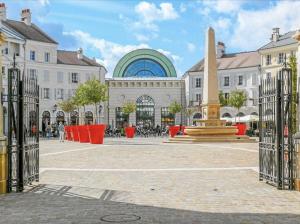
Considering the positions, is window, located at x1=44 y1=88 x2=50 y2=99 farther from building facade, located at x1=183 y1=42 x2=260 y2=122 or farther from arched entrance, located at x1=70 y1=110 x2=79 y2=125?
building facade, located at x1=183 y1=42 x2=260 y2=122

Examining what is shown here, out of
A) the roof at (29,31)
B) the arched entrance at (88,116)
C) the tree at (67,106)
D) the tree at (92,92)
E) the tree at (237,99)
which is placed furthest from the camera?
the arched entrance at (88,116)

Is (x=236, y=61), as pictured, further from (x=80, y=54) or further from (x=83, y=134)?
(x=83, y=134)

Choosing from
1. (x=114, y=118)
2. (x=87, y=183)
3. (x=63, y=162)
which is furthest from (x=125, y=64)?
(x=87, y=183)

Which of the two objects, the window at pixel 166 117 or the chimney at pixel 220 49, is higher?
the chimney at pixel 220 49

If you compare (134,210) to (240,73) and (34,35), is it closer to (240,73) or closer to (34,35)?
(34,35)

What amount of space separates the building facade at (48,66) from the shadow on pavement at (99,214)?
57.0m

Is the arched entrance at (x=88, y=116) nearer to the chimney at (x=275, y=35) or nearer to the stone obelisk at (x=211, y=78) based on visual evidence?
the chimney at (x=275, y=35)

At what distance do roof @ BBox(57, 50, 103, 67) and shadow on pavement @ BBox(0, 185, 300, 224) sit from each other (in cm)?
6428

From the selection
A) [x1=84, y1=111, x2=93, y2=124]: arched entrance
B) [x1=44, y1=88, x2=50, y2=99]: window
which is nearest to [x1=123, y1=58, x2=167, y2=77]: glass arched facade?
[x1=84, y1=111, x2=93, y2=124]: arched entrance

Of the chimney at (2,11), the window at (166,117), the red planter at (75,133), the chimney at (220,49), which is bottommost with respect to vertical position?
the red planter at (75,133)

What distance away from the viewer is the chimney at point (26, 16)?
71625 millimetres

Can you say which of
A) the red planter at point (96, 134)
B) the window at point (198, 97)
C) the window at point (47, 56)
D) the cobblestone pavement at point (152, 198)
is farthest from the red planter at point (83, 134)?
the window at point (198, 97)

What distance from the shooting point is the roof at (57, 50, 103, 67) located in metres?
73.8

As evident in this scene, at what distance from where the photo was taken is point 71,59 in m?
75.4
